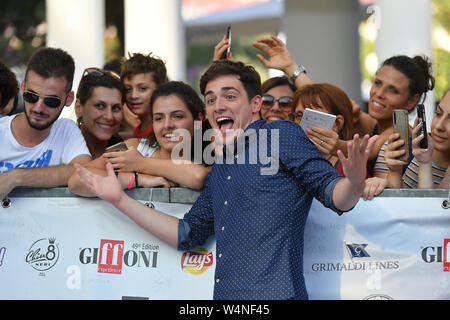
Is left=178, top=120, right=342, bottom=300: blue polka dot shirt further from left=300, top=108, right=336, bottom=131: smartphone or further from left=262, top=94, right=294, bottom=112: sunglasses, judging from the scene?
left=262, top=94, right=294, bottom=112: sunglasses

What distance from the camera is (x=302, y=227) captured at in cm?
370

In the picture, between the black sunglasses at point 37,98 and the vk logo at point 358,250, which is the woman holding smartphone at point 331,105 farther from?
the black sunglasses at point 37,98

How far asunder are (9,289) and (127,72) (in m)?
2.08

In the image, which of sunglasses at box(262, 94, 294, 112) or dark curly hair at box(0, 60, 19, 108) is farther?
sunglasses at box(262, 94, 294, 112)

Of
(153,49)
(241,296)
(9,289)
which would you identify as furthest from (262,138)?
(153,49)

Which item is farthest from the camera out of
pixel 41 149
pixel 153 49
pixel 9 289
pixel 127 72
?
pixel 153 49

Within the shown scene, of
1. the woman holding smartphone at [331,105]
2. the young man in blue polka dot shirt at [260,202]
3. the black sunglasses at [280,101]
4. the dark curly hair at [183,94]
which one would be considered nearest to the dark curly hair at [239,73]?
the young man in blue polka dot shirt at [260,202]

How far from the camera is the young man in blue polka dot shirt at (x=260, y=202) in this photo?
3.51 m

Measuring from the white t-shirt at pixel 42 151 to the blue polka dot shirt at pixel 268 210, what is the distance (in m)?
1.20

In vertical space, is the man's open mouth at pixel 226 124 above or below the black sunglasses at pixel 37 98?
below

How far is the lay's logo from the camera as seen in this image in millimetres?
4062

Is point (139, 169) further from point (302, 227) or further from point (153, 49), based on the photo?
point (153, 49)

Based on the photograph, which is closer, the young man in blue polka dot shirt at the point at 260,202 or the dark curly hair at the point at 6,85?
the young man in blue polka dot shirt at the point at 260,202

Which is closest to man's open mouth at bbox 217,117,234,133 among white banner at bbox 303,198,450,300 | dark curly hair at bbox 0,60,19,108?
white banner at bbox 303,198,450,300
